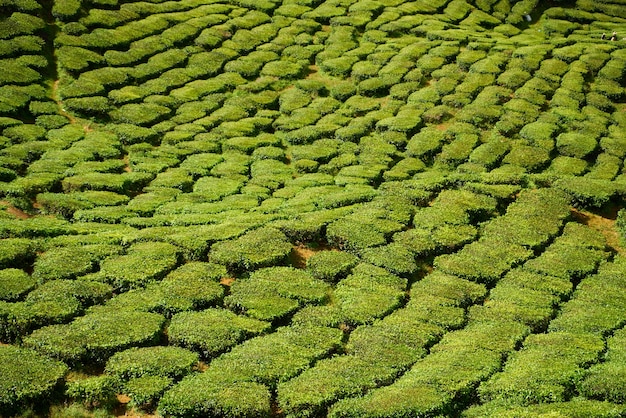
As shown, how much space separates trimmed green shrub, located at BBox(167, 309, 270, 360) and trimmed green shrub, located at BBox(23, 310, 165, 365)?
612 millimetres

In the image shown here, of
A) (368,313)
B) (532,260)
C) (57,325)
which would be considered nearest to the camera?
(57,325)

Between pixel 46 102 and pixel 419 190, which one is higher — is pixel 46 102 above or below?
above

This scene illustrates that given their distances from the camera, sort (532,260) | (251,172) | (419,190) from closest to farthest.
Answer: (532,260) → (419,190) → (251,172)

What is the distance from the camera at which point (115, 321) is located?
1608 centimetres

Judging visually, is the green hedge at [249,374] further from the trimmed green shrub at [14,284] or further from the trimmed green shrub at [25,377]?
the trimmed green shrub at [14,284]

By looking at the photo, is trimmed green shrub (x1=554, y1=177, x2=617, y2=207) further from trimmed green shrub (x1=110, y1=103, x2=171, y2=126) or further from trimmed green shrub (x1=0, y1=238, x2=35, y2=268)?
trimmed green shrub (x1=0, y1=238, x2=35, y2=268)

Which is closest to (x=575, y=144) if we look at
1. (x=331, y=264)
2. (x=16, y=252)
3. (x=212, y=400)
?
(x=331, y=264)

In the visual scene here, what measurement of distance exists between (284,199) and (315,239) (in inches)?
154

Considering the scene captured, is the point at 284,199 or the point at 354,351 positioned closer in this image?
the point at 354,351

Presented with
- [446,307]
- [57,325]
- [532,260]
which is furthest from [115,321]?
[532,260]

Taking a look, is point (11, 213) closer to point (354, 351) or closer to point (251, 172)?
point (251, 172)

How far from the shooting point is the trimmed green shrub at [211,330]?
1579cm

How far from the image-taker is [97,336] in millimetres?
15430

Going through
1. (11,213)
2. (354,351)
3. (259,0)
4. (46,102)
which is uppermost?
(259,0)
